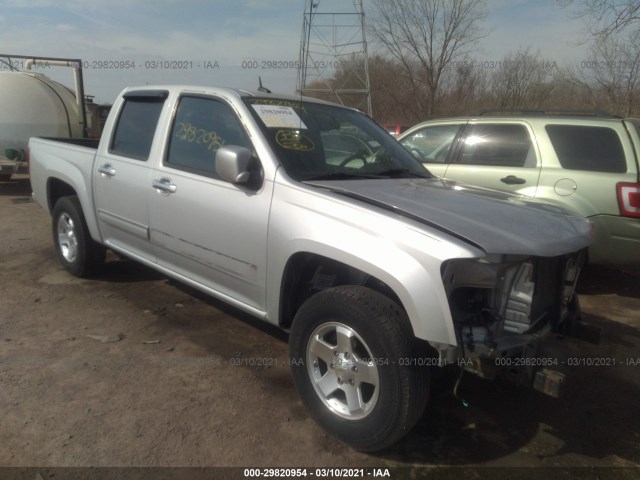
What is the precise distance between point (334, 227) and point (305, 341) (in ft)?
2.16

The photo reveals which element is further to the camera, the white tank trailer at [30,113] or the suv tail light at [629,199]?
the white tank trailer at [30,113]

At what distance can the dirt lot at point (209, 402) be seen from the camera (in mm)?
2613

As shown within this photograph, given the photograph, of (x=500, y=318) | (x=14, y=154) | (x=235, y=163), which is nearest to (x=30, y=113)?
(x=14, y=154)

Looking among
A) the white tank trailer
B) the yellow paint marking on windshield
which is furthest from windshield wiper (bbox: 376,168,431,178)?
the white tank trailer

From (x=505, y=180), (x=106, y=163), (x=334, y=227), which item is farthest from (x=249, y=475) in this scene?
(x=505, y=180)

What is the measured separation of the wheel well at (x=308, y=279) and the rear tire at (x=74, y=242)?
2.68 m

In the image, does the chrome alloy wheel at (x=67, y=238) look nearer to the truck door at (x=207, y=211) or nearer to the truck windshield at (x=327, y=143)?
the truck door at (x=207, y=211)

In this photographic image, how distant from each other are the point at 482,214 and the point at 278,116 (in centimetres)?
151

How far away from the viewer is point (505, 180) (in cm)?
549

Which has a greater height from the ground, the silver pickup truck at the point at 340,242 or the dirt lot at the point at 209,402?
the silver pickup truck at the point at 340,242

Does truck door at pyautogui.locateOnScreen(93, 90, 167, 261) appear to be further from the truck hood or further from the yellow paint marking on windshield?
the truck hood

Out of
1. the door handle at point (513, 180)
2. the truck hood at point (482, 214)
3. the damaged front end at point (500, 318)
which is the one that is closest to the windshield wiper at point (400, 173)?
the truck hood at point (482, 214)

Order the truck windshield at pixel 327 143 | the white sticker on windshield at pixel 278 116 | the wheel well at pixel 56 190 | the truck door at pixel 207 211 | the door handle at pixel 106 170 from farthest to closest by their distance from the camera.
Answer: the wheel well at pixel 56 190 < the door handle at pixel 106 170 < the white sticker on windshield at pixel 278 116 < the truck windshield at pixel 327 143 < the truck door at pixel 207 211

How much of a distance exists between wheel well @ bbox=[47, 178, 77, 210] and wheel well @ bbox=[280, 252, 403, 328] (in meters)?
3.29
